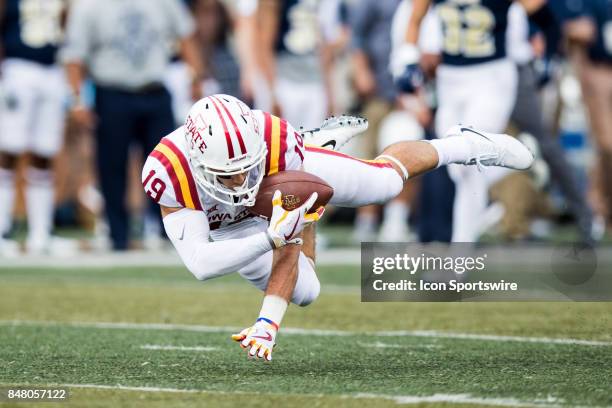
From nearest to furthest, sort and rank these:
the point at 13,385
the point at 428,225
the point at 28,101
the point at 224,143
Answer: the point at 13,385 → the point at 224,143 → the point at 428,225 → the point at 28,101

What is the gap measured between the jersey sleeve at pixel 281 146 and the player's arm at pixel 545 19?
3.05 meters

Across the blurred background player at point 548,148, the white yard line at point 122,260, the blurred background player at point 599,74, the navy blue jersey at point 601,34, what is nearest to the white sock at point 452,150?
the blurred background player at point 548,148

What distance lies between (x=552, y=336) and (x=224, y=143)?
5.84 ft

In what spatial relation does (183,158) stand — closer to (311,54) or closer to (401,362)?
(401,362)

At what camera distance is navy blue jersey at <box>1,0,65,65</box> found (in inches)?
Answer: 401

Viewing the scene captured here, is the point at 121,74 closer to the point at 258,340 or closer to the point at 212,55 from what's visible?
the point at 212,55

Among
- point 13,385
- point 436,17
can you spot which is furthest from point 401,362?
point 436,17

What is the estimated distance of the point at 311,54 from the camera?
10.8m

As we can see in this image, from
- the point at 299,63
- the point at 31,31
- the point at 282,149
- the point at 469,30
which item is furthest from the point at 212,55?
the point at 282,149

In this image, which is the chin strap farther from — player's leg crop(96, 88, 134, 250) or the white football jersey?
player's leg crop(96, 88, 134, 250)

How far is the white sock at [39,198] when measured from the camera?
10.1m

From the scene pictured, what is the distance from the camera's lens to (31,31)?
1019 centimetres

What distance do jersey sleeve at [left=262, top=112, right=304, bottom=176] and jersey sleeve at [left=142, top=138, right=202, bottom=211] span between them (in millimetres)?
287

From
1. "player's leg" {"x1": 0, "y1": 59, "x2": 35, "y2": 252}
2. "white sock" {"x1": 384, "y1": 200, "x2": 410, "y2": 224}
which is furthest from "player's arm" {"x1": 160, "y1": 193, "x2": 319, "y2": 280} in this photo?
"white sock" {"x1": 384, "y1": 200, "x2": 410, "y2": 224}
